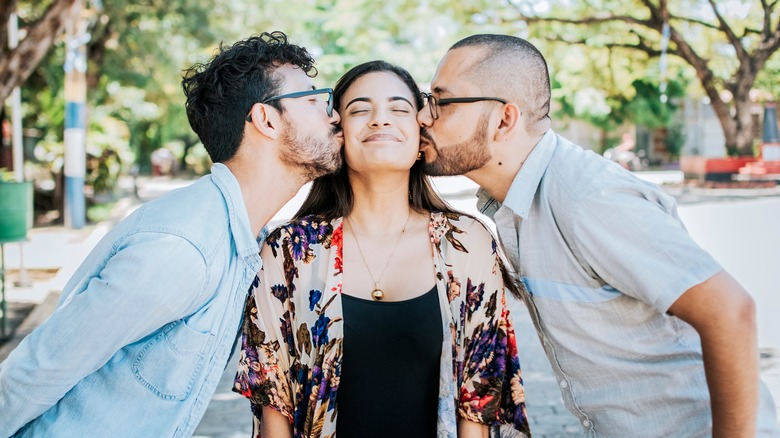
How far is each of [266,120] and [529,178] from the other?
1.06 m

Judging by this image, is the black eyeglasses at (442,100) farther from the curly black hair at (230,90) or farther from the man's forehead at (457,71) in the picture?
the curly black hair at (230,90)

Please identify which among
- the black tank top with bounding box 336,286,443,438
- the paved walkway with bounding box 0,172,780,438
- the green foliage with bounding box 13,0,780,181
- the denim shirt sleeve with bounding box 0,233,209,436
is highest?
the green foliage with bounding box 13,0,780,181

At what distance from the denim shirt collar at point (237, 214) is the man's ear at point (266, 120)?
12.5 inches

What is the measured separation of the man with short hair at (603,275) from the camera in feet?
6.63

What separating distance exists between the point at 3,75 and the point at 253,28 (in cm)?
1371

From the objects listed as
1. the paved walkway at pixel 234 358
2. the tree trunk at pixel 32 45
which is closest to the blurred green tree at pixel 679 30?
the paved walkway at pixel 234 358

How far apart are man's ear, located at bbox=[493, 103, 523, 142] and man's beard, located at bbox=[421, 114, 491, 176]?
55 millimetres

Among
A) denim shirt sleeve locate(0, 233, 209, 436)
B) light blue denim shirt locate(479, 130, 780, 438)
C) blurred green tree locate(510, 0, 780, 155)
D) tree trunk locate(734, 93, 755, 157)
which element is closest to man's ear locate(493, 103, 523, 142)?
light blue denim shirt locate(479, 130, 780, 438)

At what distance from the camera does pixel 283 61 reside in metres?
2.93

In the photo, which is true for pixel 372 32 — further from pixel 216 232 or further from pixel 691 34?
pixel 216 232

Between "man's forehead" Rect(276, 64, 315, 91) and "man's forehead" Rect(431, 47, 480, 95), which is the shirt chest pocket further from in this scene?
"man's forehead" Rect(431, 47, 480, 95)

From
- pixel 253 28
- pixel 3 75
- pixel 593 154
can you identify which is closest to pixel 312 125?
pixel 593 154

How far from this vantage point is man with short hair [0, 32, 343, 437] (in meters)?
2.02

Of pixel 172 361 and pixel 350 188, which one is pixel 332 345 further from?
pixel 350 188
